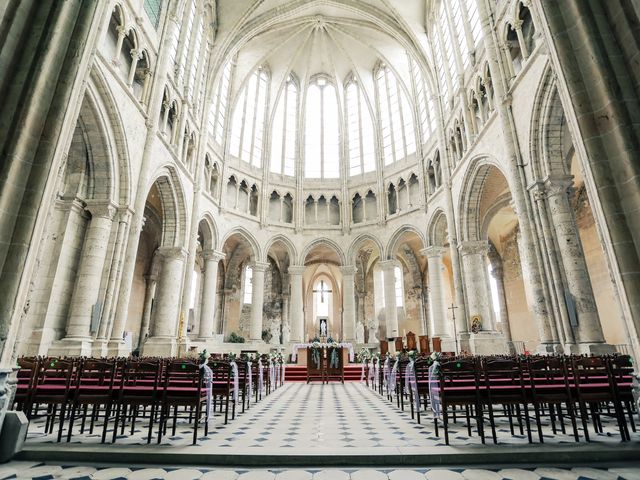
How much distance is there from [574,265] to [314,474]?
9624 mm

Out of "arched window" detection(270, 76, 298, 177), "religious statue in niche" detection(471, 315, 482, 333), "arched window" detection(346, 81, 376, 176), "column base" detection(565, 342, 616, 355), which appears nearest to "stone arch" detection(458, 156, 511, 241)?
"religious statue in niche" detection(471, 315, 482, 333)

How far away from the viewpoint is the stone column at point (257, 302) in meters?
21.3

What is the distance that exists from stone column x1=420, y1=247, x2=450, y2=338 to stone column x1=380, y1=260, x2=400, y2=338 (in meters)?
2.37

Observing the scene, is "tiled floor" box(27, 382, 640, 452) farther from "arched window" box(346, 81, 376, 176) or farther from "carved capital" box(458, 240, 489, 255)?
"arched window" box(346, 81, 376, 176)

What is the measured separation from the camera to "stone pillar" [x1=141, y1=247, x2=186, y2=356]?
14.8 m

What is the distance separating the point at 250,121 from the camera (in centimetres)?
2494

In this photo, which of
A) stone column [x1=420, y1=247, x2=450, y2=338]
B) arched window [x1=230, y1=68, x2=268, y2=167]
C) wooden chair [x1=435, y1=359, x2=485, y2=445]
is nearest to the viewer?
wooden chair [x1=435, y1=359, x2=485, y2=445]

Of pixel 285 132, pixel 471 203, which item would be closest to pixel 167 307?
pixel 471 203

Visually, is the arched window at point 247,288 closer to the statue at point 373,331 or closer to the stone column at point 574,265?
the statue at point 373,331

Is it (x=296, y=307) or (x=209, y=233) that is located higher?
(x=209, y=233)

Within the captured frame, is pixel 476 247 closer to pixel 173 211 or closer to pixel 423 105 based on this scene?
pixel 423 105

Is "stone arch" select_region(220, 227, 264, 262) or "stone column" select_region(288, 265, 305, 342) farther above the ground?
"stone arch" select_region(220, 227, 264, 262)

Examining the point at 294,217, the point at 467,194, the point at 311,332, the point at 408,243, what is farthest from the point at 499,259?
the point at 311,332

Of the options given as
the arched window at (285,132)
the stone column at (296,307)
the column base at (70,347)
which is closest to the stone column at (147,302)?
the stone column at (296,307)
